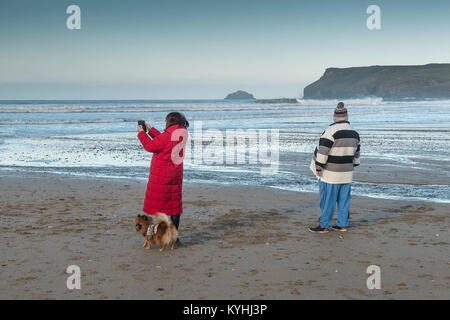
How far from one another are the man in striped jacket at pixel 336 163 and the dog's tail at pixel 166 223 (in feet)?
6.74

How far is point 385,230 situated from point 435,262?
56.6 inches

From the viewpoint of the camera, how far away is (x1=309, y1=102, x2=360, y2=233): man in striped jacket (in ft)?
21.6

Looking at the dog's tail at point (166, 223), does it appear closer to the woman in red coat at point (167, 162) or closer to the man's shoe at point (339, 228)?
the woman in red coat at point (167, 162)

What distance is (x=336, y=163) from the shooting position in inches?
262

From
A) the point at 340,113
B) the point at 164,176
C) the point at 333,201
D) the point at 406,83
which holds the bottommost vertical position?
the point at 333,201

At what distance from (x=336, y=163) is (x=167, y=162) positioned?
228cm

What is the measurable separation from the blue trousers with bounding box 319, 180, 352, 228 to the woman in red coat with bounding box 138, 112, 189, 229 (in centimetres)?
207

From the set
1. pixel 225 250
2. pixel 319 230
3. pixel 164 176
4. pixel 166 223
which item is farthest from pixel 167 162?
pixel 319 230

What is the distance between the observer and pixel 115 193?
31.4ft
